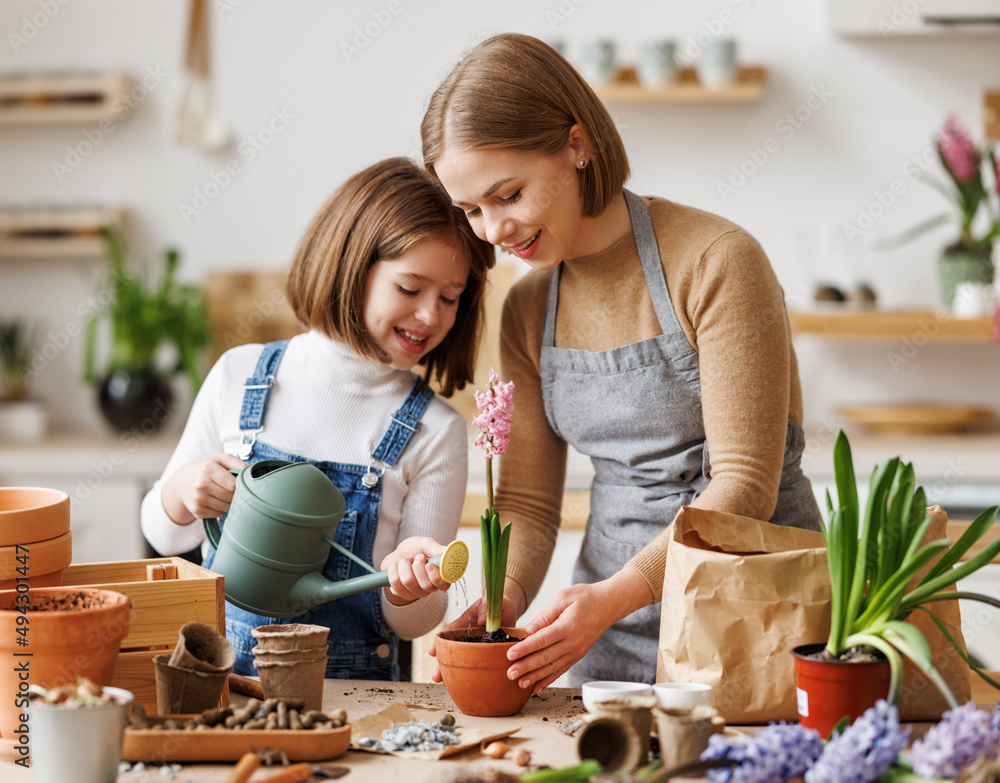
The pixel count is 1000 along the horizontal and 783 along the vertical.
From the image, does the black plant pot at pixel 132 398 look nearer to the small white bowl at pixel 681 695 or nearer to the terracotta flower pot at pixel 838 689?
the small white bowl at pixel 681 695

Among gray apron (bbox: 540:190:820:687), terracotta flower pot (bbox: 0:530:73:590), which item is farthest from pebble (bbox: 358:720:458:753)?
gray apron (bbox: 540:190:820:687)

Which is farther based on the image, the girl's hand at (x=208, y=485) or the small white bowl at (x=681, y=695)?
the girl's hand at (x=208, y=485)

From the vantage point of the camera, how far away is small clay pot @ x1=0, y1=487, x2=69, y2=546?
970mm

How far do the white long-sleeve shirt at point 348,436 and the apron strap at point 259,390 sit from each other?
0.01m

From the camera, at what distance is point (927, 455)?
261cm

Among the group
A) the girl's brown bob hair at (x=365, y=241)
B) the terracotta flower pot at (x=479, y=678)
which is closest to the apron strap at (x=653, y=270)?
the girl's brown bob hair at (x=365, y=241)

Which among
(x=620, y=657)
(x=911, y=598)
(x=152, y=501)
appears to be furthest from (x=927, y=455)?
(x=152, y=501)

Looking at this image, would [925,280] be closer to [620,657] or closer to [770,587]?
[620,657]

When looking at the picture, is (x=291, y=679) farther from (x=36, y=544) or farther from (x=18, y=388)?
(x=18, y=388)

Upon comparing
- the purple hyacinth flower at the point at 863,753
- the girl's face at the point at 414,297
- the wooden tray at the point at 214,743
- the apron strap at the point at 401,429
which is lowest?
the wooden tray at the point at 214,743

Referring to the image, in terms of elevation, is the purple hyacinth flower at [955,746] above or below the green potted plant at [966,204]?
below

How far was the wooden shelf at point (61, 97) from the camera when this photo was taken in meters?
3.07

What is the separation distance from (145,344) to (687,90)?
1.79 m

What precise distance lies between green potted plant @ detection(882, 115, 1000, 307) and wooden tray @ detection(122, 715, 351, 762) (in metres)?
2.50
